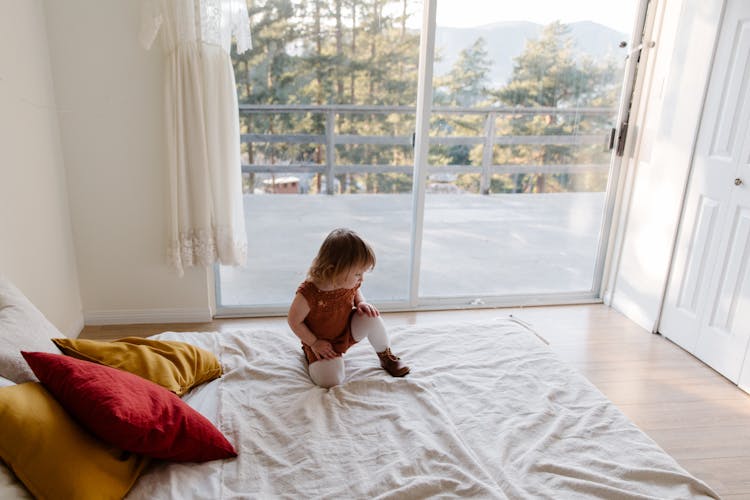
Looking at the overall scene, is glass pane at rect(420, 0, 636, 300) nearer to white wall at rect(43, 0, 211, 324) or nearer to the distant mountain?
the distant mountain

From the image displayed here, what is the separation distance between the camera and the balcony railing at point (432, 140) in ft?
9.95

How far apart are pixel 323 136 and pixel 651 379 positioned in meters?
2.13

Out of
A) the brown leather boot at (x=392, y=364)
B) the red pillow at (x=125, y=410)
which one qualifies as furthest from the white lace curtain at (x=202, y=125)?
the red pillow at (x=125, y=410)

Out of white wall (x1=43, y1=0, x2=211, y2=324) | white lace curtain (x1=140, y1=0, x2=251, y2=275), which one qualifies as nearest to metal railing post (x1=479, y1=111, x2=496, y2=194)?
white lace curtain (x1=140, y1=0, x2=251, y2=275)

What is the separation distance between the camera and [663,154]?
3.08m

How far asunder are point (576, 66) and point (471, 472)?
106 inches

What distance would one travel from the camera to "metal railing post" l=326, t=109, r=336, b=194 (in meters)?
3.05

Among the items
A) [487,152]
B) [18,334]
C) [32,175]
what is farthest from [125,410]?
[487,152]

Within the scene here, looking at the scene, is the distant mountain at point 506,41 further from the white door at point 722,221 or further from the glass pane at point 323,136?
the white door at point 722,221

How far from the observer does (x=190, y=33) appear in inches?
102

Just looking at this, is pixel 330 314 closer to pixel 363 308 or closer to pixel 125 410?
pixel 363 308

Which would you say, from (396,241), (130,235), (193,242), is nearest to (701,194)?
(396,241)

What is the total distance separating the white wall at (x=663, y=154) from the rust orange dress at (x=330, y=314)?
6.80ft

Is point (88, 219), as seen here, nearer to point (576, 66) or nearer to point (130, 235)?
point (130, 235)
